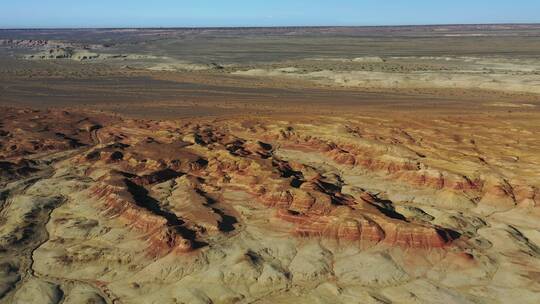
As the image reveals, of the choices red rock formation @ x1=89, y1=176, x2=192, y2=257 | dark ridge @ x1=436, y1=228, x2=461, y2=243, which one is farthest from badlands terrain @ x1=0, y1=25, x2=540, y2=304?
dark ridge @ x1=436, y1=228, x2=461, y2=243

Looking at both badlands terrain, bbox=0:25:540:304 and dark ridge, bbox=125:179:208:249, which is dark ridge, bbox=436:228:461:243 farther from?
dark ridge, bbox=125:179:208:249

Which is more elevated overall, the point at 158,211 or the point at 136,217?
the point at 136,217

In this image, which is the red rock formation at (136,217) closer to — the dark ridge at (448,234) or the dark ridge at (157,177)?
the dark ridge at (157,177)

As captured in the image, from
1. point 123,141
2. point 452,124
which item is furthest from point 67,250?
point 452,124

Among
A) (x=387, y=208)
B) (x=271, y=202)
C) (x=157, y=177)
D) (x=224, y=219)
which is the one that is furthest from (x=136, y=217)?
(x=387, y=208)

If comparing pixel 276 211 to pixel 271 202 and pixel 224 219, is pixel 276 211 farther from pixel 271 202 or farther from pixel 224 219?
pixel 224 219

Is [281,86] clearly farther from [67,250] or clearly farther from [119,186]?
[67,250]
